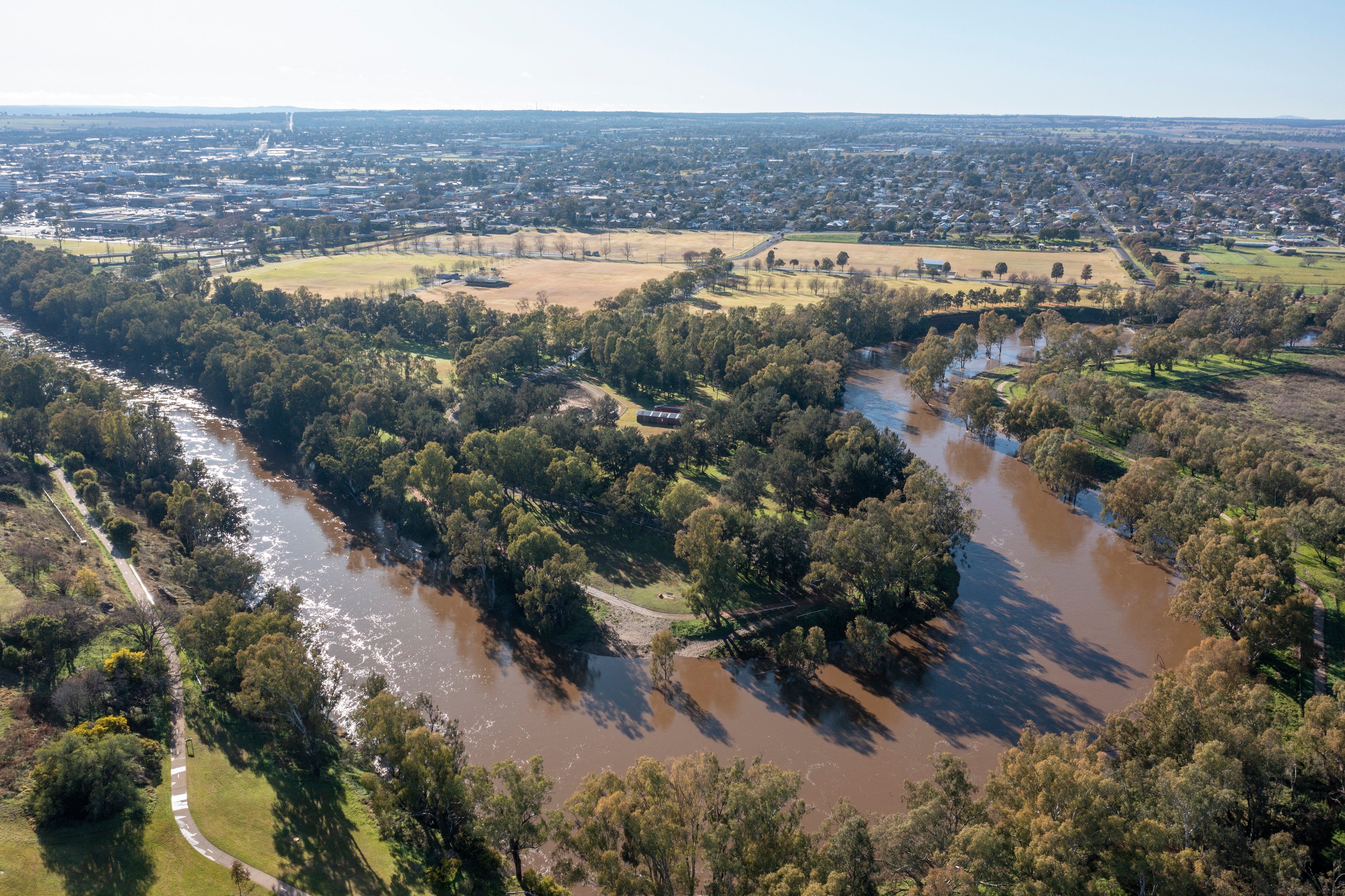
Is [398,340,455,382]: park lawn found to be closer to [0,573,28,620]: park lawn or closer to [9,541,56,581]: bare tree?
[9,541,56,581]: bare tree

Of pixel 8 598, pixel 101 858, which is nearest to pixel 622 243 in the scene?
pixel 8 598

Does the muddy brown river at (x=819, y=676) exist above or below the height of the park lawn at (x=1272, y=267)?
below

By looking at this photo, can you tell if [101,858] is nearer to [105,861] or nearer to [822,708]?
[105,861]

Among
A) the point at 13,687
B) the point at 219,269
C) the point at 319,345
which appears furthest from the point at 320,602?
the point at 219,269

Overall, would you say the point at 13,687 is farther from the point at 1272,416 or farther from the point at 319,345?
the point at 1272,416

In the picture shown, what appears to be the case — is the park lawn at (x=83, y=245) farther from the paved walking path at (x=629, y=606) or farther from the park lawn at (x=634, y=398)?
the paved walking path at (x=629, y=606)

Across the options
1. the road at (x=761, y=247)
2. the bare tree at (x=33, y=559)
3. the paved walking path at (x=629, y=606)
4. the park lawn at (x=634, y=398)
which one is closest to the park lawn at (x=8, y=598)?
the bare tree at (x=33, y=559)
